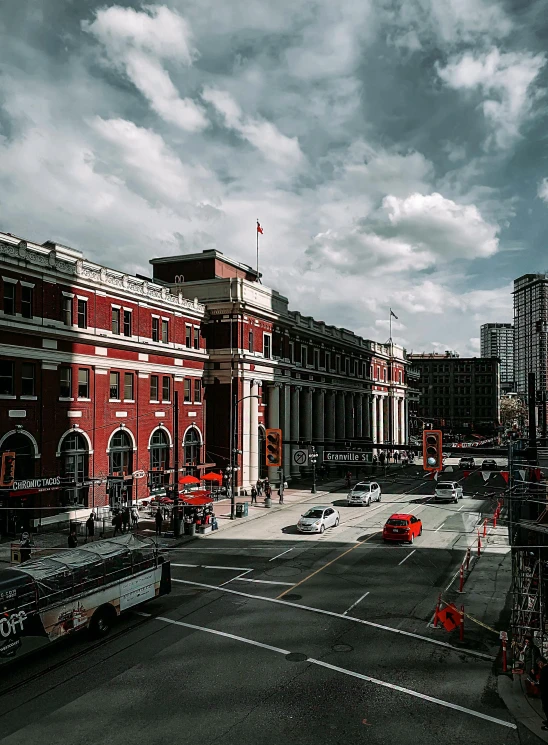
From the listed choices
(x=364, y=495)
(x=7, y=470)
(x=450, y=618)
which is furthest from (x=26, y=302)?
(x=450, y=618)

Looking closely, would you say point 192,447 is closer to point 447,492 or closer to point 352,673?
point 447,492

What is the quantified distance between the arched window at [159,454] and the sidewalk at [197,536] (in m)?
5.00

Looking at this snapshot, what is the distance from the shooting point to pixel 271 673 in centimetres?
1554

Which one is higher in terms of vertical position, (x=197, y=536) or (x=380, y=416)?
(x=380, y=416)

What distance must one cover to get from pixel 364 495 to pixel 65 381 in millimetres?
25685

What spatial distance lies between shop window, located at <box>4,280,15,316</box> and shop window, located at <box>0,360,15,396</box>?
10.4ft

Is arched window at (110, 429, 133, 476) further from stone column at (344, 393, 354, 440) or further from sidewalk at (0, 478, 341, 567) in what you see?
stone column at (344, 393, 354, 440)

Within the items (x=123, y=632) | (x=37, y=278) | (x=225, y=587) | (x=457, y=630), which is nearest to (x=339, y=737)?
(x=457, y=630)

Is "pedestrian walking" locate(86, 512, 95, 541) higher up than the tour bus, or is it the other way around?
the tour bus

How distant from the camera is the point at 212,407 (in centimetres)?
5650

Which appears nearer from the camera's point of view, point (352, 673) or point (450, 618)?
point (352, 673)

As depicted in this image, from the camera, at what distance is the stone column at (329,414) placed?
266 ft

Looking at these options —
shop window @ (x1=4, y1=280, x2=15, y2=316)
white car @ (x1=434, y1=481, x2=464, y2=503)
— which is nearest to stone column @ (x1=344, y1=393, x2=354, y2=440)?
white car @ (x1=434, y1=481, x2=464, y2=503)

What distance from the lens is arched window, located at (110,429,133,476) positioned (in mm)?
43250
